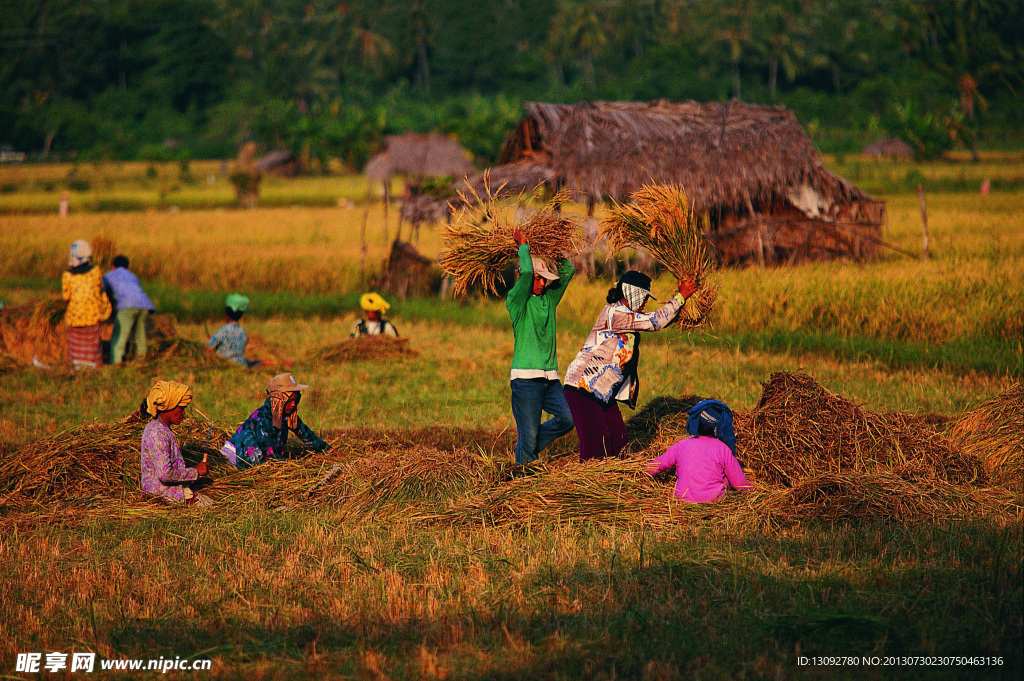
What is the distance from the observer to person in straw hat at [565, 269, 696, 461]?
656cm

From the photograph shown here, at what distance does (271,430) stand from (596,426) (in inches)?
87.1

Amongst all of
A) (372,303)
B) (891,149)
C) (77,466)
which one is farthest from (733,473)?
(891,149)

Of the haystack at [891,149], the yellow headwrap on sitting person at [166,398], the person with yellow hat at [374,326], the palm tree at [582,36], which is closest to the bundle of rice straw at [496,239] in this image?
the yellow headwrap on sitting person at [166,398]

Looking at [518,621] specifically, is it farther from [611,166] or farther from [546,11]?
[546,11]

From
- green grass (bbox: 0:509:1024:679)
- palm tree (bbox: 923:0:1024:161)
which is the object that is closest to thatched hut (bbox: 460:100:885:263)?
green grass (bbox: 0:509:1024:679)

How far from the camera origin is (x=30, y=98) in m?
61.9

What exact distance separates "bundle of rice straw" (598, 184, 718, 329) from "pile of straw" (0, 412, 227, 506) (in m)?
3.64

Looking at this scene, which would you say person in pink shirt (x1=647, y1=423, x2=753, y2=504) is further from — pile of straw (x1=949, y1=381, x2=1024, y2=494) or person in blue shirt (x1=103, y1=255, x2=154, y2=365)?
person in blue shirt (x1=103, y1=255, x2=154, y2=365)

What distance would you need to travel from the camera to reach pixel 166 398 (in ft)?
20.8

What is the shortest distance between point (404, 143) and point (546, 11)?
4483 cm

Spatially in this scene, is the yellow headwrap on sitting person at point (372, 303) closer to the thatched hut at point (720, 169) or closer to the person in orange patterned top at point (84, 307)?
the person in orange patterned top at point (84, 307)

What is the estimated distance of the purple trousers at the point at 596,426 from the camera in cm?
669

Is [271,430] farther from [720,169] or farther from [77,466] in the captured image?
[720,169]

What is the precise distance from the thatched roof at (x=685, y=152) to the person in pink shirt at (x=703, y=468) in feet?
38.1
